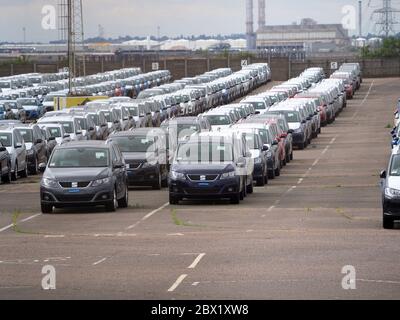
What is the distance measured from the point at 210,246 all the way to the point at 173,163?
10.7m

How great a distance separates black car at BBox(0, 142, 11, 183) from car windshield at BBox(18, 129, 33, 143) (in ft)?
11.6

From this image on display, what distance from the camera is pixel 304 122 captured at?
193ft

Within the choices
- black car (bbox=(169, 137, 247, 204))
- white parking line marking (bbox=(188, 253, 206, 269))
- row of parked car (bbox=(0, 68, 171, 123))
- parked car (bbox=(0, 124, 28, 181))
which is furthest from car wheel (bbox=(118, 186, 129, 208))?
row of parked car (bbox=(0, 68, 171, 123))

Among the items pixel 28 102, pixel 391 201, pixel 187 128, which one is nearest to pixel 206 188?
pixel 391 201

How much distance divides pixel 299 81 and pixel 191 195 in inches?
2310

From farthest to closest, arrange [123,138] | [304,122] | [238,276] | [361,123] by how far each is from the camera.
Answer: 1. [361,123]
2. [304,122]
3. [123,138]
4. [238,276]

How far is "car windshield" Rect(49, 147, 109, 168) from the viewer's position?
33719 mm

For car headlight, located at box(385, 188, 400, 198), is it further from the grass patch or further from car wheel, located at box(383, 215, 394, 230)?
the grass patch

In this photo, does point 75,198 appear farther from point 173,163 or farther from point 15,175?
point 15,175

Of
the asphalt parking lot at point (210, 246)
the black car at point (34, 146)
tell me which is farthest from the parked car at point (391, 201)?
the black car at point (34, 146)
